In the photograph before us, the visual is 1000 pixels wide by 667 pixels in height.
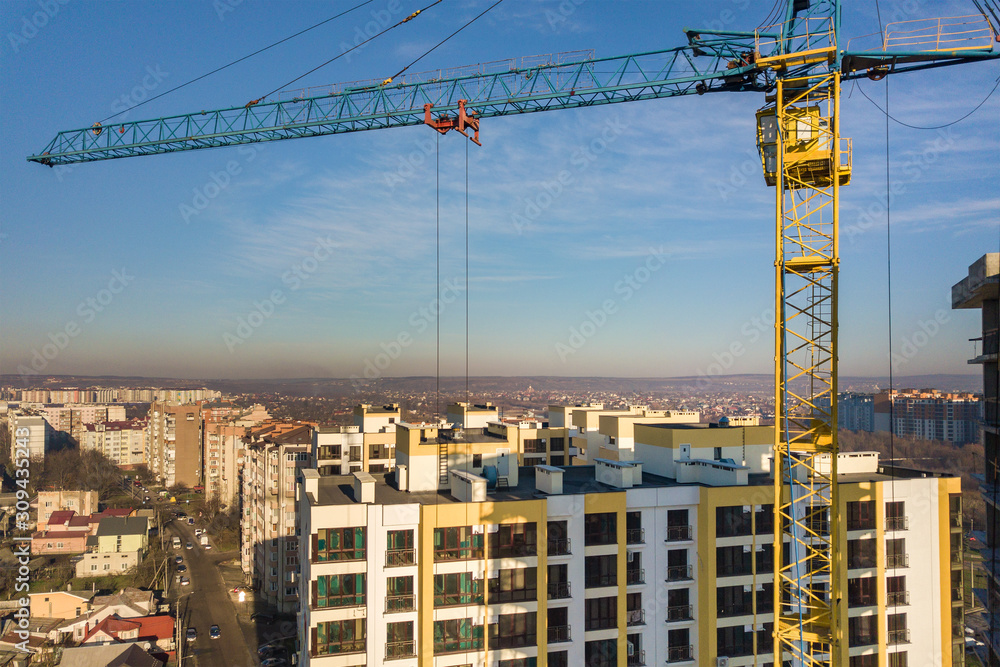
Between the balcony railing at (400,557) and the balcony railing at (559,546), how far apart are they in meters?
2.29

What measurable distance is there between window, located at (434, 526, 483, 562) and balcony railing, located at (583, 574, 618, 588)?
1.95m

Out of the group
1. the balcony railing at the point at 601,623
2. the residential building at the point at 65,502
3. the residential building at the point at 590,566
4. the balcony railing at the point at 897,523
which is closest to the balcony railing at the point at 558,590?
the residential building at the point at 590,566

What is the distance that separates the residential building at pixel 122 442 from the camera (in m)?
63.6

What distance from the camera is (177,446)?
198 feet

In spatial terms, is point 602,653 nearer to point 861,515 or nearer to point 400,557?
point 400,557

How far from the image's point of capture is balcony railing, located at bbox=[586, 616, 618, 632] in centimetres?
1122

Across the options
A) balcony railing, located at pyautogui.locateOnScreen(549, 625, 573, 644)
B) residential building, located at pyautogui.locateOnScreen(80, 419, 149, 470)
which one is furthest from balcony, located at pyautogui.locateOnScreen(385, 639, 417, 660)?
residential building, located at pyautogui.locateOnScreen(80, 419, 149, 470)

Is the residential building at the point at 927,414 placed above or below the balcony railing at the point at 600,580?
above

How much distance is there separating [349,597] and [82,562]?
104ft

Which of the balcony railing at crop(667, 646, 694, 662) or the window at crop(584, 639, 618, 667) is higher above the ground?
the window at crop(584, 639, 618, 667)

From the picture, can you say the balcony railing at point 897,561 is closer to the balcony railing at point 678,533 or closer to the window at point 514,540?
the balcony railing at point 678,533

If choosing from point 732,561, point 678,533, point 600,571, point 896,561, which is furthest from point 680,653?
point 896,561

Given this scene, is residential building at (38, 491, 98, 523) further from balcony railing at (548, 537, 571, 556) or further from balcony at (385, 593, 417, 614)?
balcony railing at (548, 537, 571, 556)

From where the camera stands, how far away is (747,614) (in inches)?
471
